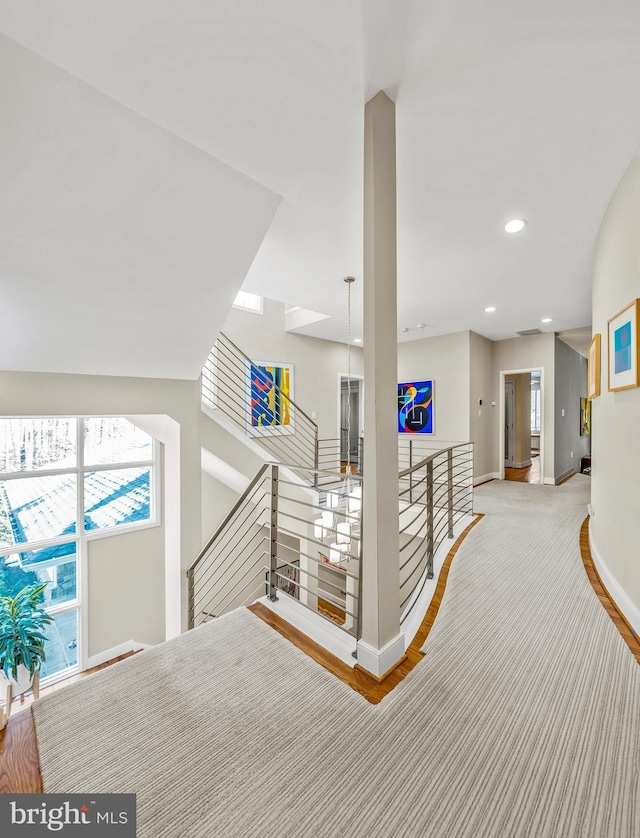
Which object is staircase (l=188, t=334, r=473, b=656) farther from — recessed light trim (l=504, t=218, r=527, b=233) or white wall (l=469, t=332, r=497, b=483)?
recessed light trim (l=504, t=218, r=527, b=233)

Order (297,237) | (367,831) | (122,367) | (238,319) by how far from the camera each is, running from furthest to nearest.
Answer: (238,319) → (122,367) → (297,237) → (367,831)

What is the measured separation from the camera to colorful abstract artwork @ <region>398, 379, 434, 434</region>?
22.0 feet

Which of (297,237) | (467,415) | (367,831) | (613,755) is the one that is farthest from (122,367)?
(467,415)

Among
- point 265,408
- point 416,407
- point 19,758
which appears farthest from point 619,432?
point 265,408

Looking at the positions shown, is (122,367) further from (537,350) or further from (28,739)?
(537,350)

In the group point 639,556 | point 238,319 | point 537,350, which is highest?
point 238,319

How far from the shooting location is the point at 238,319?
587 cm

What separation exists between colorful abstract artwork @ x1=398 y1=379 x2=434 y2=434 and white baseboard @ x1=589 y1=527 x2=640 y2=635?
3896 millimetres

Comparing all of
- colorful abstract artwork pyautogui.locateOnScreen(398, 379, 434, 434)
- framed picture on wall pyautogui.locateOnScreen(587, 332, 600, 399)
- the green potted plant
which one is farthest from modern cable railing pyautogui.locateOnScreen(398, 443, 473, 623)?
the green potted plant

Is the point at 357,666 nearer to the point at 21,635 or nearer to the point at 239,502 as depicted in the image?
the point at 239,502

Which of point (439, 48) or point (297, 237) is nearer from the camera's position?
point (439, 48)

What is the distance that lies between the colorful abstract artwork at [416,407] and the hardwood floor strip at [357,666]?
458 cm

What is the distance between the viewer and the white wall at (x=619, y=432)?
2.14 metres

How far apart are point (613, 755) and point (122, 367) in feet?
13.0
